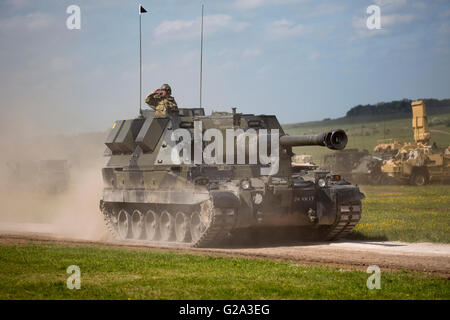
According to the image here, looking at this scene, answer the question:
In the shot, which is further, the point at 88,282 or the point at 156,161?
the point at 156,161

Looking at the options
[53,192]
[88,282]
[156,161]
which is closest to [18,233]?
[156,161]

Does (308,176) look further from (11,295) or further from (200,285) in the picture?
(11,295)

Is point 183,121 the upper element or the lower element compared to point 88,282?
upper

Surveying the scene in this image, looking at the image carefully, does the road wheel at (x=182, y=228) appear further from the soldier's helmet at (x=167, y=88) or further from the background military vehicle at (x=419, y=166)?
the background military vehicle at (x=419, y=166)

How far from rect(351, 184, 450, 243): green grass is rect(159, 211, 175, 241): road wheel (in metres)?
5.03

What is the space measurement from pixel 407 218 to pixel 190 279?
1483 cm

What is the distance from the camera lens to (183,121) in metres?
21.4

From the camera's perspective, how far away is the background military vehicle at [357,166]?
5372 cm

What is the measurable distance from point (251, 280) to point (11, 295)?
12.7ft

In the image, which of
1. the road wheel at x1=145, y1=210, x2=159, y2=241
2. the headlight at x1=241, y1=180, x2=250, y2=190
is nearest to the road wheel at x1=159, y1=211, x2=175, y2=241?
the road wheel at x1=145, y1=210, x2=159, y2=241

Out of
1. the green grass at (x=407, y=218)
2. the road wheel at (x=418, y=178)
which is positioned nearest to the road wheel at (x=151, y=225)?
the green grass at (x=407, y=218)

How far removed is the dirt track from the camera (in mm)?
14914
